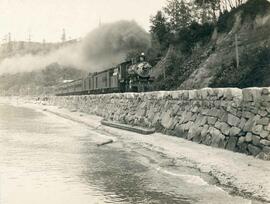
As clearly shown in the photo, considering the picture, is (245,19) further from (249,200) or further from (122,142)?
(249,200)

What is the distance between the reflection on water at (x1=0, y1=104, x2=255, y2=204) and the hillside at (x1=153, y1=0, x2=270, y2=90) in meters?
13.5

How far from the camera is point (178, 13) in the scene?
54.4 m

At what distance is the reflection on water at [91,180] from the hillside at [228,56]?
1347cm

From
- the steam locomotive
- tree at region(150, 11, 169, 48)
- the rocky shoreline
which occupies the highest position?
tree at region(150, 11, 169, 48)

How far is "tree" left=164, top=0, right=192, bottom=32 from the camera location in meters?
53.6

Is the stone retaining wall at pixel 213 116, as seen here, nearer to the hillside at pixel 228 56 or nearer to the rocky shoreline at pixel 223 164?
the rocky shoreline at pixel 223 164

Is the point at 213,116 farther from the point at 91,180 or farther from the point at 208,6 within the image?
the point at 208,6

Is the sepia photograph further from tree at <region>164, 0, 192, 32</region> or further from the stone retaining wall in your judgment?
tree at <region>164, 0, 192, 32</region>

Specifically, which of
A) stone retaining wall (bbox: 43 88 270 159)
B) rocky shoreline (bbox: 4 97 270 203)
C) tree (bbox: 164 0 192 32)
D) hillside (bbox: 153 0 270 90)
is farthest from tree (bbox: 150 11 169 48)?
rocky shoreline (bbox: 4 97 270 203)

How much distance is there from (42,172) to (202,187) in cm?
396

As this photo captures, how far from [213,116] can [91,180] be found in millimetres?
5820

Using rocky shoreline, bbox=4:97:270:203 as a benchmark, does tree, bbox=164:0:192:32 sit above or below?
above

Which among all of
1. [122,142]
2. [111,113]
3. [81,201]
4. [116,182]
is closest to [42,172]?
[116,182]

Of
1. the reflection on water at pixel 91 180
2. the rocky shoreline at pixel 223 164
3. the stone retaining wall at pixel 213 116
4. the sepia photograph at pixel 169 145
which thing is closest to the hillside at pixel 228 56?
the sepia photograph at pixel 169 145
